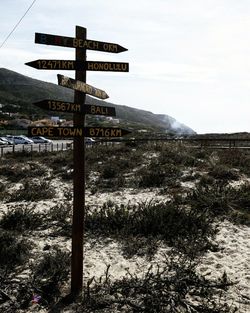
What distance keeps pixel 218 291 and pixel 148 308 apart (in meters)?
1.31

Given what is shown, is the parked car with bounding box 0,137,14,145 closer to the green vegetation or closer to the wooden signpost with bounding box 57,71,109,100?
the green vegetation

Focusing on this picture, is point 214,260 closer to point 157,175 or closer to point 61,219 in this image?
point 61,219

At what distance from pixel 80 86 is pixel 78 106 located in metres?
0.30

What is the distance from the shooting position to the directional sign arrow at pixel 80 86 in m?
5.81

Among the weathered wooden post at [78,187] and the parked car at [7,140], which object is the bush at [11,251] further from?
the parked car at [7,140]

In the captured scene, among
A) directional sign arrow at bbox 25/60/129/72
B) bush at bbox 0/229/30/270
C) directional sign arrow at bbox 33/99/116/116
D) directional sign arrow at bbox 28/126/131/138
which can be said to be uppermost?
directional sign arrow at bbox 25/60/129/72

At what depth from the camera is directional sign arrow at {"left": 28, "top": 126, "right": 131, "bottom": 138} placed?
19.2 ft

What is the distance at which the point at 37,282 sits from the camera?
6.89 meters

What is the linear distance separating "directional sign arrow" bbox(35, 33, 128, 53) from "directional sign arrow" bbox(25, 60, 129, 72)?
0.76 feet

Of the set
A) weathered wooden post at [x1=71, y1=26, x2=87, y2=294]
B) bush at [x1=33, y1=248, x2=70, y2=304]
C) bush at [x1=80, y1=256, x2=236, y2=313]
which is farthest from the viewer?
bush at [x1=33, y1=248, x2=70, y2=304]

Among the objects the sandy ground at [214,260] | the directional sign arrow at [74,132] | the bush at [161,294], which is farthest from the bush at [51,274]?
the directional sign arrow at [74,132]

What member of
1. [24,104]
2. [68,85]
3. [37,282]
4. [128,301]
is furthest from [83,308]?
[24,104]

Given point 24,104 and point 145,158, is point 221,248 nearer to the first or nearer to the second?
point 145,158

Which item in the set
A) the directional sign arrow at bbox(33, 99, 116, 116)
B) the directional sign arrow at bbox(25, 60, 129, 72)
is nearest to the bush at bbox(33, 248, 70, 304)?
the directional sign arrow at bbox(33, 99, 116, 116)
